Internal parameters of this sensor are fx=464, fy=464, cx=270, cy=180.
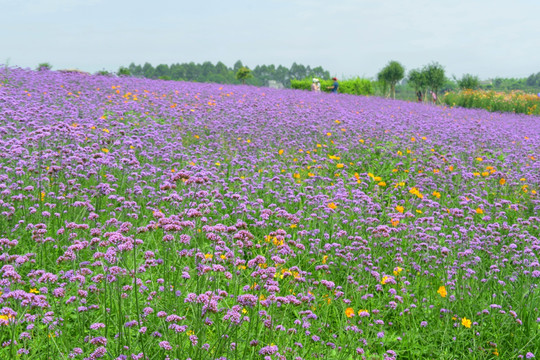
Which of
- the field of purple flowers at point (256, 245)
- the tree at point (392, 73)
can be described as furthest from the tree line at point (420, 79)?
the field of purple flowers at point (256, 245)

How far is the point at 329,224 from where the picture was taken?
5902mm

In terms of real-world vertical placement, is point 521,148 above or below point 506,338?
above

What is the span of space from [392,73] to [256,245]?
123ft

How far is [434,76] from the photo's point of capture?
117 ft

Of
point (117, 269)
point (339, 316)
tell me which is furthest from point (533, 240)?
point (117, 269)

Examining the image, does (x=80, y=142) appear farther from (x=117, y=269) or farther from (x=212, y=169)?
(x=117, y=269)

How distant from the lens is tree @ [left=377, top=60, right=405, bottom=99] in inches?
1518

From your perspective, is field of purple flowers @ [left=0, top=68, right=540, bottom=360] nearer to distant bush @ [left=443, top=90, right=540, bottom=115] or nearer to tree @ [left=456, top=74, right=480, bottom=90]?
distant bush @ [left=443, top=90, right=540, bottom=115]

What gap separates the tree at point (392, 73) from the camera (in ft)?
127

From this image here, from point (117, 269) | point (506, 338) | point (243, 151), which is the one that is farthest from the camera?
point (243, 151)

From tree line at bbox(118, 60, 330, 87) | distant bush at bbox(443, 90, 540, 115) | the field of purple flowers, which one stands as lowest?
the field of purple flowers

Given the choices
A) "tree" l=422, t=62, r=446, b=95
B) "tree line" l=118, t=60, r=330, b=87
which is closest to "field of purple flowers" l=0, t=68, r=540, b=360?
"tree" l=422, t=62, r=446, b=95

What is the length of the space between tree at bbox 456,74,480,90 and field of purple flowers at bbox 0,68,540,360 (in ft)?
93.8

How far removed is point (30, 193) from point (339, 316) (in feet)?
13.2
